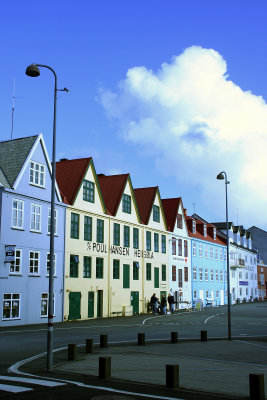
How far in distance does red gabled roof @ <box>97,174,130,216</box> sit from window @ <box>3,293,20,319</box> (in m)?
14.6

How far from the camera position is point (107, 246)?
42656mm

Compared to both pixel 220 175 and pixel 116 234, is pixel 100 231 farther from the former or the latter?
pixel 220 175

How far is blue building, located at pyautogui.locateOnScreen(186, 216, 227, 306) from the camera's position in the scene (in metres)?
62.3

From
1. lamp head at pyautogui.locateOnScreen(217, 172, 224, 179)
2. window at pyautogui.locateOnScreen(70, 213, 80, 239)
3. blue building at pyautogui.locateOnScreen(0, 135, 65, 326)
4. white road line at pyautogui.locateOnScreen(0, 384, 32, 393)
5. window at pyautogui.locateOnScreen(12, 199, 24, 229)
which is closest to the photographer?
white road line at pyautogui.locateOnScreen(0, 384, 32, 393)

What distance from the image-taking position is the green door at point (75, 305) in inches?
1455

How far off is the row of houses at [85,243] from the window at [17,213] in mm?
72

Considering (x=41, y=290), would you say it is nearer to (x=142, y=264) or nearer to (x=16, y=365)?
(x=142, y=264)

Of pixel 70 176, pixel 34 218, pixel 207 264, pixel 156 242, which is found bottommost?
pixel 207 264

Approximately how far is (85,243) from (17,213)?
8.34 meters

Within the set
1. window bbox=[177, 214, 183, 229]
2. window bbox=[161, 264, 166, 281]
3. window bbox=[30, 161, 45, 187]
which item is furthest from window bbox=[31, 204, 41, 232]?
window bbox=[177, 214, 183, 229]

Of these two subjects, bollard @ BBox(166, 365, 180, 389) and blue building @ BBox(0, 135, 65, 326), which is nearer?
bollard @ BBox(166, 365, 180, 389)

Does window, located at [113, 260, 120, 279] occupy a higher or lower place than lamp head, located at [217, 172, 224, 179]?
lower

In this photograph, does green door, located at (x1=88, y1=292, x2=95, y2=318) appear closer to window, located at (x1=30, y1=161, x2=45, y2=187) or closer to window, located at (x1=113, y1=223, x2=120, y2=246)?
window, located at (x1=113, y1=223, x2=120, y2=246)

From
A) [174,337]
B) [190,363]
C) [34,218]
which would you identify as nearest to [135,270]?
[34,218]
